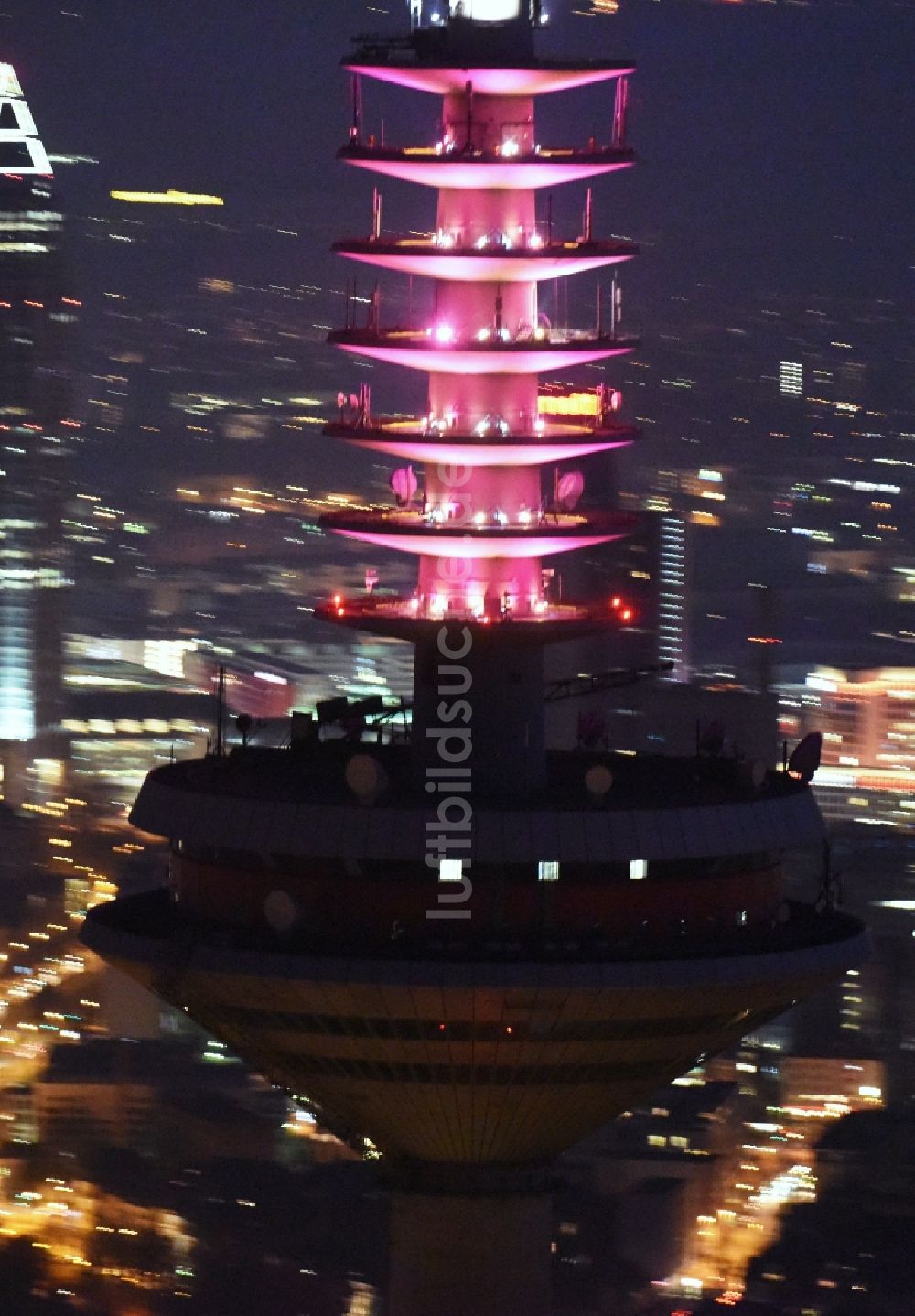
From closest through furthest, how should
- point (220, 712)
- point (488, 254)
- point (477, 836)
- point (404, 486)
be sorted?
point (477, 836), point (488, 254), point (404, 486), point (220, 712)

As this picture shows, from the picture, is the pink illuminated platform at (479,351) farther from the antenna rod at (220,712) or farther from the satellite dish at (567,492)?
the antenna rod at (220,712)

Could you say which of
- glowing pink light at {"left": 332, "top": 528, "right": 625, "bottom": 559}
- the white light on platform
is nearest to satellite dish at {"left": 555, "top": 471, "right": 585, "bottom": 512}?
glowing pink light at {"left": 332, "top": 528, "right": 625, "bottom": 559}

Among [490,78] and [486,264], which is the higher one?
[490,78]

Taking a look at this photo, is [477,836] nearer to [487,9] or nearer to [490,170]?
[490,170]

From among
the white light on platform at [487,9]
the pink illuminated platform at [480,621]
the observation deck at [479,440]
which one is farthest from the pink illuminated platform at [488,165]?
the pink illuminated platform at [480,621]

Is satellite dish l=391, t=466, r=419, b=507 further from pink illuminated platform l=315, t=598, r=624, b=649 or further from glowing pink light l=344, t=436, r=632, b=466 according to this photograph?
pink illuminated platform l=315, t=598, r=624, b=649

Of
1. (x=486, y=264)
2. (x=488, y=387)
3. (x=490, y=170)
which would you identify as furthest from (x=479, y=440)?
(x=490, y=170)
